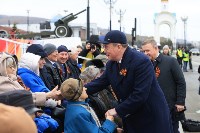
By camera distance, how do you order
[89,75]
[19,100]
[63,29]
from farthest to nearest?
[63,29] < [89,75] < [19,100]

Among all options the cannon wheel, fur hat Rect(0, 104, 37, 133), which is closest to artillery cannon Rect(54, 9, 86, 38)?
the cannon wheel

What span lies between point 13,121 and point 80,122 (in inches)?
83.8

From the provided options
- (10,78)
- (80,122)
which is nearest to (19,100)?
(80,122)

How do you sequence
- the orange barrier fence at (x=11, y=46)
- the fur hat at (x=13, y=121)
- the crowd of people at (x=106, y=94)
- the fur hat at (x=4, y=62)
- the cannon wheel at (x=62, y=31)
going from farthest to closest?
the cannon wheel at (x=62, y=31), the orange barrier fence at (x=11, y=46), the fur hat at (x=4, y=62), the crowd of people at (x=106, y=94), the fur hat at (x=13, y=121)

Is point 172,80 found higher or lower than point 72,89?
lower

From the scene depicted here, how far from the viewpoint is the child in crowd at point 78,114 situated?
3.43 metres

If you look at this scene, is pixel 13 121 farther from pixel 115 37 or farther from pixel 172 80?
pixel 172 80

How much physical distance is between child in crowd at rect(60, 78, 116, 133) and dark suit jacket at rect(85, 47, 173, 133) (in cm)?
34

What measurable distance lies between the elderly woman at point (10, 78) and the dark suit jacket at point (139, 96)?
689 mm

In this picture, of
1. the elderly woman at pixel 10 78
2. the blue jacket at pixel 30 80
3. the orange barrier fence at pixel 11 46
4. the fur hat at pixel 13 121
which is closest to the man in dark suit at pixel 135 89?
the elderly woman at pixel 10 78

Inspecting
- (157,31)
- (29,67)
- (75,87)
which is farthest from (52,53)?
(157,31)

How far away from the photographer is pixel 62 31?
15.6 metres

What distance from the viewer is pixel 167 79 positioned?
18.3ft

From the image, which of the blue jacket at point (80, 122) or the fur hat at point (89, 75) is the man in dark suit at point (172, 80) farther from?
the blue jacket at point (80, 122)
